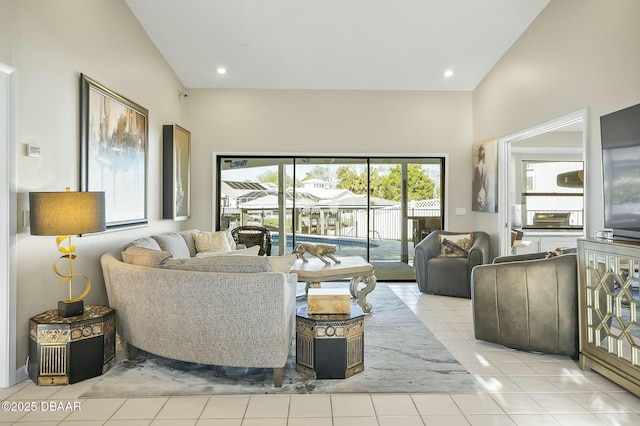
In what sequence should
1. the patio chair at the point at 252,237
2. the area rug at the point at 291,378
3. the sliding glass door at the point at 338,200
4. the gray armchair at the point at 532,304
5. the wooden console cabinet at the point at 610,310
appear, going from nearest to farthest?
the wooden console cabinet at the point at 610,310 → the area rug at the point at 291,378 → the gray armchair at the point at 532,304 → the patio chair at the point at 252,237 → the sliding glass door at the point at 338,200

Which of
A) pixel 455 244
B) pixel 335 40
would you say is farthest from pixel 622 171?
pixel 335 40

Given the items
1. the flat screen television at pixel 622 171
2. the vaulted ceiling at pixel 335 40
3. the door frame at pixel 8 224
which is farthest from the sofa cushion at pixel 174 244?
the flat screen television at pixel 622 171

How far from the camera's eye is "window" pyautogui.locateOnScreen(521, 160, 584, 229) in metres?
7.33

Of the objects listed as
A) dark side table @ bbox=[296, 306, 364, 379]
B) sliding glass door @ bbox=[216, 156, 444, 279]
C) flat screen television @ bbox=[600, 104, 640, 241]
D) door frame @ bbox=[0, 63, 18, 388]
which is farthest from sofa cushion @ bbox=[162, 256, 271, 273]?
sliding glass door @ bbox=[216, 156, 444, 279]

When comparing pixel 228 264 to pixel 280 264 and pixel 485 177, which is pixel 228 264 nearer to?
pixel 280 264

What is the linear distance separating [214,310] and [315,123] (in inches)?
174

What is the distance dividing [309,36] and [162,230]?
3.15 m

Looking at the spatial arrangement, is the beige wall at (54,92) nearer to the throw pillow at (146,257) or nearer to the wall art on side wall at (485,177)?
the throw pillow at (146,257)

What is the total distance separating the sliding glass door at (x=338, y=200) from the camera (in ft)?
22.1

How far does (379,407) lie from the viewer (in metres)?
2.53

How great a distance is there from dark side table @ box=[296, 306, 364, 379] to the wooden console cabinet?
1.71 metres

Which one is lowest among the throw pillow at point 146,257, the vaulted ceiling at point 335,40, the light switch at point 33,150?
the throw pillow at point 146,257

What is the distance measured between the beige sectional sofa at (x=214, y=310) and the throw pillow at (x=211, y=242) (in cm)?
244

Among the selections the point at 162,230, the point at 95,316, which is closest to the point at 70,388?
the point at 95,316
